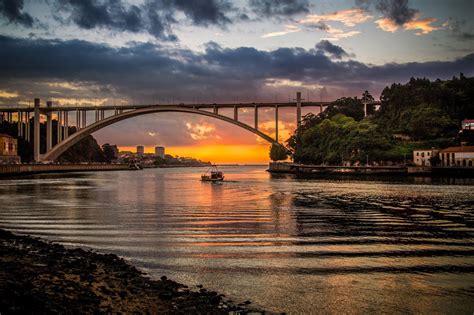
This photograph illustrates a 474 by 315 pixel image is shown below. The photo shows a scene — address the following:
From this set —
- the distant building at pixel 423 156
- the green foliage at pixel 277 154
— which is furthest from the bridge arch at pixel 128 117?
the green foliage at pixel 277 154

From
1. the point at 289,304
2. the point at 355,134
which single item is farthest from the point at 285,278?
the point at 355,134

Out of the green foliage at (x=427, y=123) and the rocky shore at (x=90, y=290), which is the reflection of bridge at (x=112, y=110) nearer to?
the green foliage at (x=427, y=123)

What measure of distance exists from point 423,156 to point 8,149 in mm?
63061

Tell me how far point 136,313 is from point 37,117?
74.3 m

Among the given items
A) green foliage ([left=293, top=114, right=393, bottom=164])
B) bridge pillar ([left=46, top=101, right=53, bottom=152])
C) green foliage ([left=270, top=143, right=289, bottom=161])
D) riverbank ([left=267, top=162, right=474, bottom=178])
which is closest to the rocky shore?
riverbank ([left=267, top=162, right=474, bottom=178])

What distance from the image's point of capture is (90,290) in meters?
7.36

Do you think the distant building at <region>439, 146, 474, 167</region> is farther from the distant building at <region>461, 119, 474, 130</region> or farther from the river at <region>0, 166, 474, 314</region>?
the river at <region>0, 166, 474, 314</region>

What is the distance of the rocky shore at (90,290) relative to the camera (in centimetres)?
646

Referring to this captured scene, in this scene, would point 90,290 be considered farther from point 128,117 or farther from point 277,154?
point 277,154

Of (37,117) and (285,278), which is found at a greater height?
(37,117)

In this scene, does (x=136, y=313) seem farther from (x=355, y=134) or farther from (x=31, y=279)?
(x=355, y=134)

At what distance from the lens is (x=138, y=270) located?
938cm

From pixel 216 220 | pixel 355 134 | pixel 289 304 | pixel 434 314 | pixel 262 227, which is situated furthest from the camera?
pixel 355 134

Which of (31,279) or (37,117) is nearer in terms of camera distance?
(31,279)
